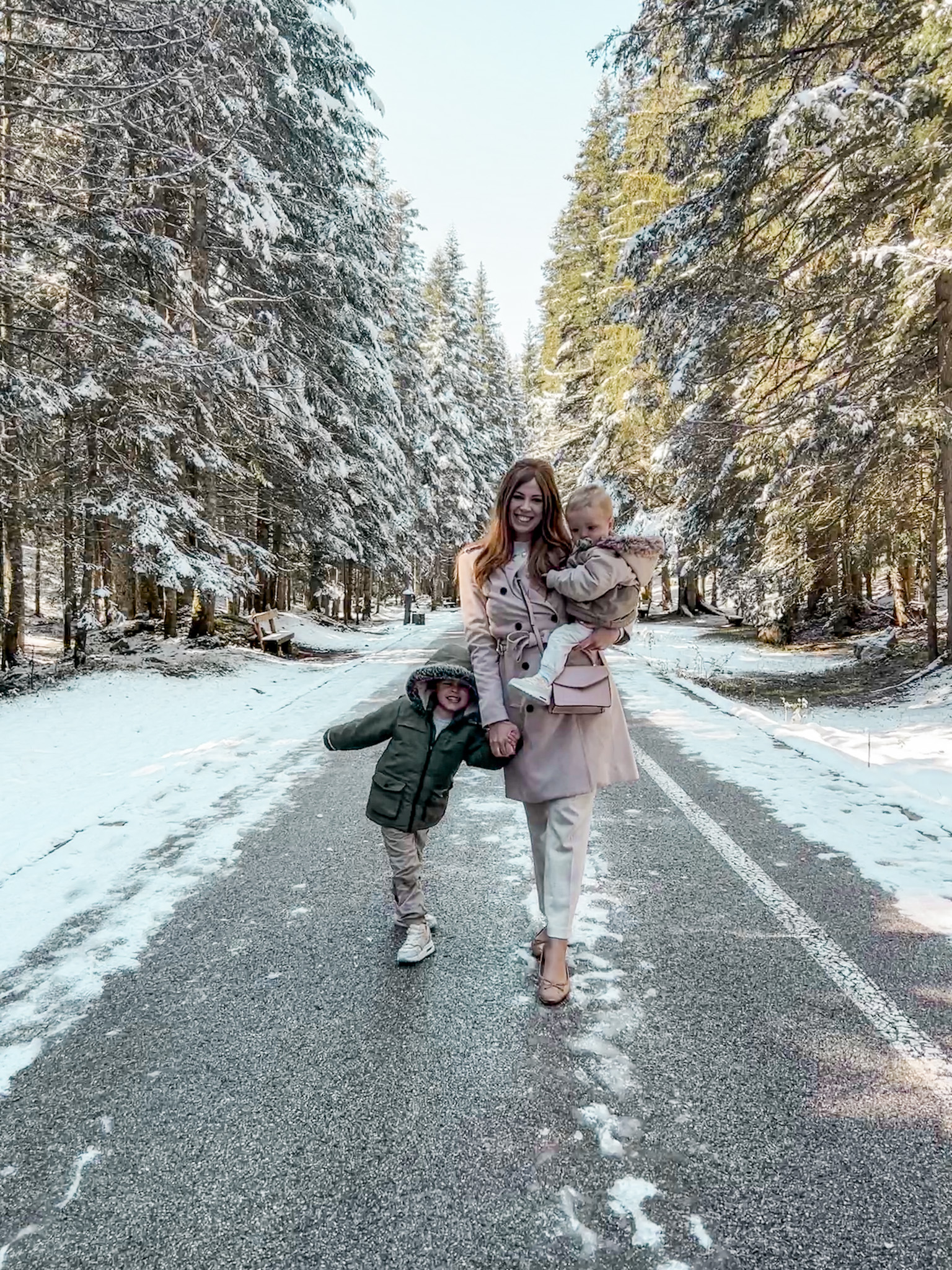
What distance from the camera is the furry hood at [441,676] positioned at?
322 cm

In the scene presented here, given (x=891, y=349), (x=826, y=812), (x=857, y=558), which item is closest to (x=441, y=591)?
(x=857, y=558)

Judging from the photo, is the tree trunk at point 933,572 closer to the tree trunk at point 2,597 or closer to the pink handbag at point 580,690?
the pink handbag at point 580,690

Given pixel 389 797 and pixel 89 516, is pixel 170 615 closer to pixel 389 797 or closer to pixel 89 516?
pixel 89 516

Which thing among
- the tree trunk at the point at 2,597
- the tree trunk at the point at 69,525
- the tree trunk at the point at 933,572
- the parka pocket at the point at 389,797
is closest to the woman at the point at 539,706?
the parka pocket at the point at 389,797

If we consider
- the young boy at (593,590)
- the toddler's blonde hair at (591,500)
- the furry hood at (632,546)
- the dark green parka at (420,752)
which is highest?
the toddler's blonde hair at (591,500)

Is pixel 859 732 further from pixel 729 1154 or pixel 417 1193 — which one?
pixel 417 1193

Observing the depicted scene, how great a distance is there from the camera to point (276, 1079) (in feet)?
8.31

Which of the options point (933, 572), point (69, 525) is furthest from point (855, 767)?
point (69, 525)

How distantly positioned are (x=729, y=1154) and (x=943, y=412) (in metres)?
8.24

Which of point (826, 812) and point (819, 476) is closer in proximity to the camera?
point (826, 812)

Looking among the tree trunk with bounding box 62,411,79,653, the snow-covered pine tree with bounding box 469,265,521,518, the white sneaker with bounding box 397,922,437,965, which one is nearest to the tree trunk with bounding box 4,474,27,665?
the tree trunk with bounding box 62,411,79,653

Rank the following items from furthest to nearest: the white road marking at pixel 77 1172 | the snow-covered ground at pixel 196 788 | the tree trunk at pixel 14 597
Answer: the tree trunk at pixel 14 597
the snow-covered ground at pixel 196 788
the white road marking at pixel 77 1172

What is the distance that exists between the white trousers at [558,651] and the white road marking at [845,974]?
5.58 ft

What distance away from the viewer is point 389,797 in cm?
339
